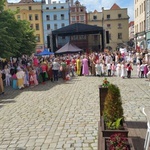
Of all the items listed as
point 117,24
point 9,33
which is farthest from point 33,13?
point 9,33

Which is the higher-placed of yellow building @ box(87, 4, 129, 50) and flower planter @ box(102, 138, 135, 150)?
yellow building @ box(87, 4, 129, 50)

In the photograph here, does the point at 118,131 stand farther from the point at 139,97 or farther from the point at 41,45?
the point at 41,45

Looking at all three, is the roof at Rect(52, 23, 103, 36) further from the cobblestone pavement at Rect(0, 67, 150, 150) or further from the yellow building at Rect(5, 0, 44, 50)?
the yellow building at Rect(5, 0, 44, 50)

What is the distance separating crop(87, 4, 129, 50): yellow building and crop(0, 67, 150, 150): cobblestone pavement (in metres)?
65.8

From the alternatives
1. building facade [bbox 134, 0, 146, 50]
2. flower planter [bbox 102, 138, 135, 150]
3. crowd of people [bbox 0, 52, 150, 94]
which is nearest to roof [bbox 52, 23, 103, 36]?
crowd of people [bbox 0, 52, 150, 94]

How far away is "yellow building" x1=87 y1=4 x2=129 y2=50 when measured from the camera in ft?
249

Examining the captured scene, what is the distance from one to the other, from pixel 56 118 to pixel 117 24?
237ft

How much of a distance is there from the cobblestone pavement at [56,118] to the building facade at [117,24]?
216 feet

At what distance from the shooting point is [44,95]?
40.5ft

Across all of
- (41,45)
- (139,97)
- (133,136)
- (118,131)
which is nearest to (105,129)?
(118,131)

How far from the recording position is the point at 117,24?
7688 cm

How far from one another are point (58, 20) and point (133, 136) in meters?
69.8

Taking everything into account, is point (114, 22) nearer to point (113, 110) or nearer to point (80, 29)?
point (80, 29)

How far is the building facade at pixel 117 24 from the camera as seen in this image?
7637cm
